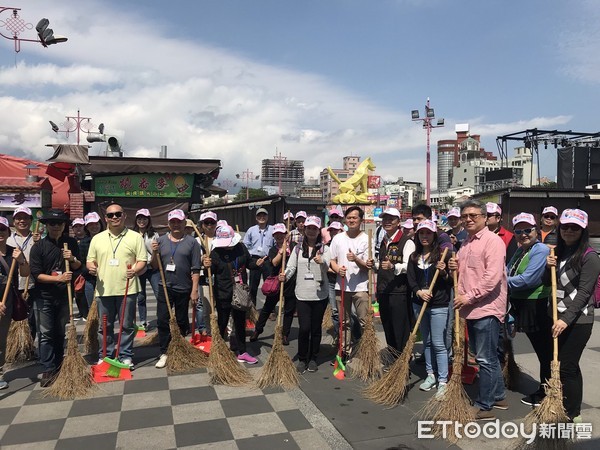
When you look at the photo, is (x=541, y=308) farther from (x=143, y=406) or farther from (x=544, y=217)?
(x=143, y=406)

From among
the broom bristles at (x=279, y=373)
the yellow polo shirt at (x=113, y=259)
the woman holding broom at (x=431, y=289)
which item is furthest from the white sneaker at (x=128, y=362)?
the woman holding broom at (x=431, y=289)

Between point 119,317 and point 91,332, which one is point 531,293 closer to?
point 119,317

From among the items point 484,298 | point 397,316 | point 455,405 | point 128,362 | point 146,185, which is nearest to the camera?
point 455,405

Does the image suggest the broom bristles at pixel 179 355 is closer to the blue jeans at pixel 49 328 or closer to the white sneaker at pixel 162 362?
the white sneaker at pixel 162 362

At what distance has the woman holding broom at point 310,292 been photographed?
195 inches

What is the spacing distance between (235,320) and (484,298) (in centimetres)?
284

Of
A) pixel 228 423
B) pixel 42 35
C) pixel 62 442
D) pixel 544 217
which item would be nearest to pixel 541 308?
pixel 544 217

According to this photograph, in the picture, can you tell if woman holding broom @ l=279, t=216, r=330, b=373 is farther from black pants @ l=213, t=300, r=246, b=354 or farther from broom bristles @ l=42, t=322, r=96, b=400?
broom bristles @ l=42, t=322, r=96, b=400

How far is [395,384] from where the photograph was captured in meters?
4.10

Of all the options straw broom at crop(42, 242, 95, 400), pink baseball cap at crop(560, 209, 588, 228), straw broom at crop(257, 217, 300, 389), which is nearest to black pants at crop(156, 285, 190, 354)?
straw broom at crop(42, 242, 95, 400)

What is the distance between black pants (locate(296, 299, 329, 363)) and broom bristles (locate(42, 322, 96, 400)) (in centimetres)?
219

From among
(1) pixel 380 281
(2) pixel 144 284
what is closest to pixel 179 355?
(2) pixel 144 284

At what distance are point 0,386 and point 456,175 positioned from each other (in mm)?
130078

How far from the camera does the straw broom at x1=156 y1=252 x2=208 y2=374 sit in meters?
4.91
